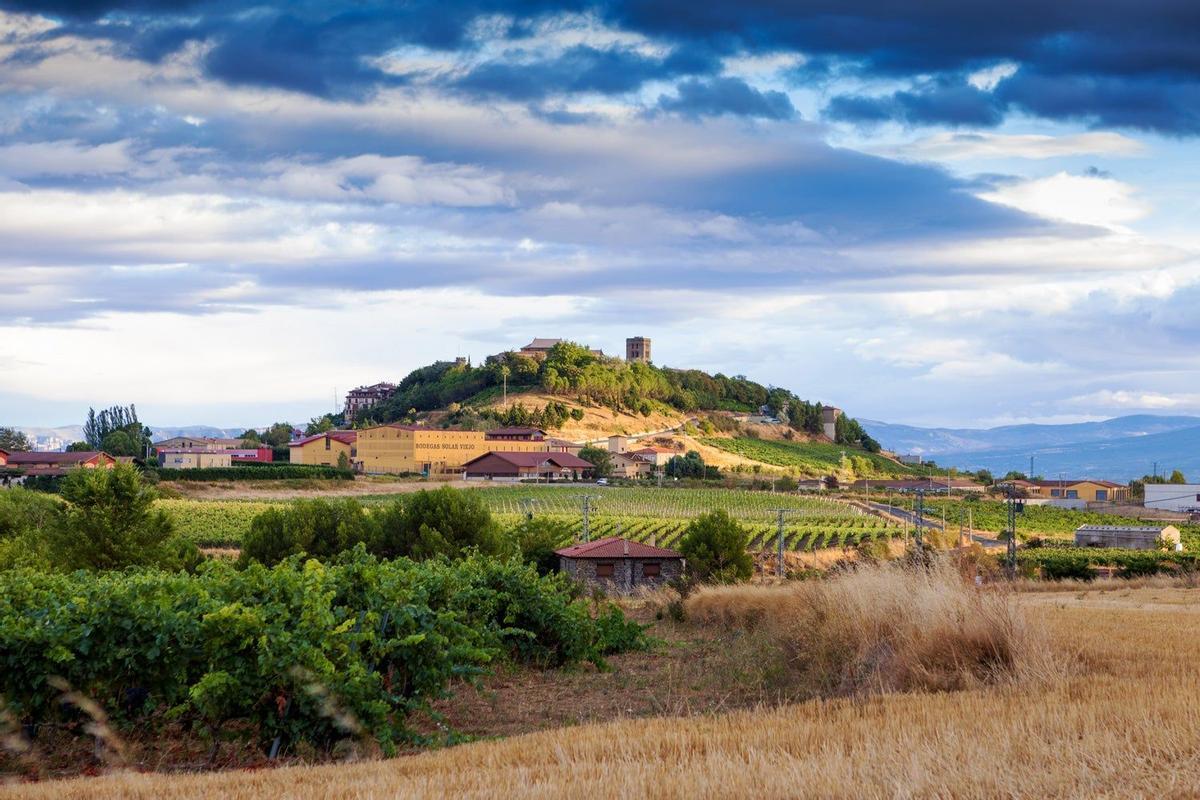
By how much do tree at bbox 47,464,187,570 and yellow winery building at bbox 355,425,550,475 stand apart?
8816cm

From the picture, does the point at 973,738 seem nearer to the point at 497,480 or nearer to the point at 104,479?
the point at 104,479

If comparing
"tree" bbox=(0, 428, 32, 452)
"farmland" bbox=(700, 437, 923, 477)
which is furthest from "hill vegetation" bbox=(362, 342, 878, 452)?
"tree" bbox=(0, 428, 32, 452)

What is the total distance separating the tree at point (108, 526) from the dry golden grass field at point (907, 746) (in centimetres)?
2586

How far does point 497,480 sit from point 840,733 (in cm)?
10783

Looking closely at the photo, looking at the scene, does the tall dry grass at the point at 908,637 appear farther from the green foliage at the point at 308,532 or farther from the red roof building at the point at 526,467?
the red roof building at the point at 526,467

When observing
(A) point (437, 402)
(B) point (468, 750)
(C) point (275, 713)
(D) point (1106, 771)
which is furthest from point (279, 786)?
(A) point (437, 402)

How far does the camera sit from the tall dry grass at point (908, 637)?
35.3 ft

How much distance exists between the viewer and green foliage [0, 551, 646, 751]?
11156 mm

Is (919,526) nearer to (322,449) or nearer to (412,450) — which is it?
(412,450)

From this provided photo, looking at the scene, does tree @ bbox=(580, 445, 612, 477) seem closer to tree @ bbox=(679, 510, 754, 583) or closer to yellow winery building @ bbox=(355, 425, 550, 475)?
yellow winery building @ bbox=(355, 425, 550, 475)

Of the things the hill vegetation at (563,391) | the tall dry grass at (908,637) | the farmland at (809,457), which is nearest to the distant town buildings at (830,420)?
the hill vegetation at (563,391)

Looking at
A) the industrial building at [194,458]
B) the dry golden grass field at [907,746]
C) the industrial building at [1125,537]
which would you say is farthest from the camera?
the industrial building at [194,458]

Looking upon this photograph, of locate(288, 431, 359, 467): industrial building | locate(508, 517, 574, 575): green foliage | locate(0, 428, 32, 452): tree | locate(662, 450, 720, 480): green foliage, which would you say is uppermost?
locate(0, 428, 32, 452): tree

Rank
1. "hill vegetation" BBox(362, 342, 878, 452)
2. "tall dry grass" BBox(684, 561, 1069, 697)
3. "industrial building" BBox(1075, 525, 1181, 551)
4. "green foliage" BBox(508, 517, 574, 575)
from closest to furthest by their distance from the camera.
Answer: "tall dry grass" BBox(684, 561, 1069, 697) < "green foliage" BBox(508, 517, 574, 575) < "industrial building" BBox(1075, 525, 1181, 551) < "hill vegetation" BBox(362, 342, 878, 452)
